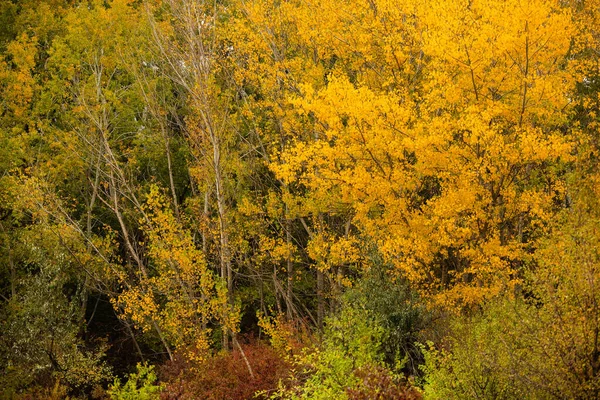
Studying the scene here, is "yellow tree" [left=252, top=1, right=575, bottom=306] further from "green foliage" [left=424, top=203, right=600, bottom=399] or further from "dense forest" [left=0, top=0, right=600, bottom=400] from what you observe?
"green foliage" [left=424, top=203, right=600, bottom=399]

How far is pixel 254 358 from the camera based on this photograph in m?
17.6

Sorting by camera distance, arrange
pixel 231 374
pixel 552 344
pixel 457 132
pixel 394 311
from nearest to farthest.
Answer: pixel 552 344 < pixel 394 311 < pixel 457 132 < pixel 231 374

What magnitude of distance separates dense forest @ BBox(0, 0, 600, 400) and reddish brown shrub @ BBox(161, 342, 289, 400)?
6cm

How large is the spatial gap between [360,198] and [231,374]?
5.64m

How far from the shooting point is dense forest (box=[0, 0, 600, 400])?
8930 mm

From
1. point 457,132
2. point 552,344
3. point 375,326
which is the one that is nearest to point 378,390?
point 552,344

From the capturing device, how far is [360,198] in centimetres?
1402

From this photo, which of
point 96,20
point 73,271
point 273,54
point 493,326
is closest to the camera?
point 493,326

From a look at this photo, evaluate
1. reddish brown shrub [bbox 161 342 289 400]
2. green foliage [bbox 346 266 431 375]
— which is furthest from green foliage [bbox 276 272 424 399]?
reddish brown shrub [bbox 161 342 289 400]

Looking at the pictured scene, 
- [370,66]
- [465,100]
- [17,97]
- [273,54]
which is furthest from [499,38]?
[17,97]

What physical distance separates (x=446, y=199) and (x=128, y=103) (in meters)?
14.5

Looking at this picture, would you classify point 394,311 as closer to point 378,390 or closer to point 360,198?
point 360,198

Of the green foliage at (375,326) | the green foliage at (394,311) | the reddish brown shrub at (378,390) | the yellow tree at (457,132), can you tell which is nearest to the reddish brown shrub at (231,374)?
the green foliage at (375,326)

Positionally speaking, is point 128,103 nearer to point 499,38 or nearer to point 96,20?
point 96,20
